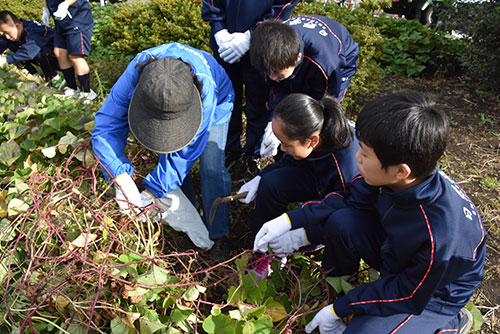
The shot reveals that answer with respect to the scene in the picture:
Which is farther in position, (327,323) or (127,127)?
(127,127)

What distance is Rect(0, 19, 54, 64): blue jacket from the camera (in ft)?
14.5

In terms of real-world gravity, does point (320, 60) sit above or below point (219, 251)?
above

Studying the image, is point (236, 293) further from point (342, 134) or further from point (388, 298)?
point (342, 134)

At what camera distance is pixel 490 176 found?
2791 mm

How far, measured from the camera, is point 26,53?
4438 millimetres

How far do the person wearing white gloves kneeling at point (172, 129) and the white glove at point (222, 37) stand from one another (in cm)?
32

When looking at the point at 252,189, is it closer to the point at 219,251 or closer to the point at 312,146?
the point at 219,251

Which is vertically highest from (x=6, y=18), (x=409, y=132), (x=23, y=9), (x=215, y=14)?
(x=409, y=132)

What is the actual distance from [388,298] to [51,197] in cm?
146

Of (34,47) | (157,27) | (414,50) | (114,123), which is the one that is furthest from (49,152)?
(414,50)

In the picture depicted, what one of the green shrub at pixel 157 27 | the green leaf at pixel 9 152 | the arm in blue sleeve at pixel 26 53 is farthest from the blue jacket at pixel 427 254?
the arm in blue sleeve at pixel 26 53

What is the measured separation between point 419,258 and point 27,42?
16.0ft

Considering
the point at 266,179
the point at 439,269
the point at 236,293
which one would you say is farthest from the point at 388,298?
the point at 266,179

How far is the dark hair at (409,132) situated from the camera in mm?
1199
